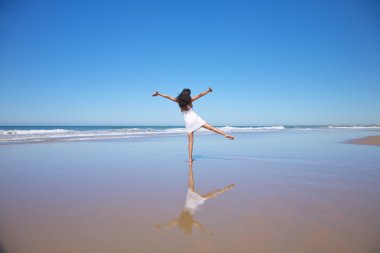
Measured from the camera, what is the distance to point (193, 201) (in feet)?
10.4

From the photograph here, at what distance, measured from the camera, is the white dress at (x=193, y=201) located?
291cm

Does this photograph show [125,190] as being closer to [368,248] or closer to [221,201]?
[221,201]

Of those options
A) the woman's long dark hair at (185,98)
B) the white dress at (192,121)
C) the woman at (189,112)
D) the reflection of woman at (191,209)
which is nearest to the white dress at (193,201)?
the reflection of woman at (191,209)

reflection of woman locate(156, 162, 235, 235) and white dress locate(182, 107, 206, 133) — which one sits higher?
white dress locate(182, 107, 206, 133)

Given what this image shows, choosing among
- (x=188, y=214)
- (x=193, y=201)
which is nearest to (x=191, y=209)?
(x=188, y=214)

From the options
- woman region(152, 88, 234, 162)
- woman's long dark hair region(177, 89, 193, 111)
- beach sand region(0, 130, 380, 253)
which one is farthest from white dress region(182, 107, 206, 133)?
beach sand region(0, 130, 380, 253)

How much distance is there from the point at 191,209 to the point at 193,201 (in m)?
0.31

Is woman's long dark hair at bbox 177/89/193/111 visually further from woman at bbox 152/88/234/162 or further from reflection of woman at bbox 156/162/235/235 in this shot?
reflection of woman at bbox 156/162/235/235

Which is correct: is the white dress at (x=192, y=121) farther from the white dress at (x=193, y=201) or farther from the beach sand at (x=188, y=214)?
the white dress at (x=193, y=201)

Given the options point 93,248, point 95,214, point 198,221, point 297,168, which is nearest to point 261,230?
point 198,221

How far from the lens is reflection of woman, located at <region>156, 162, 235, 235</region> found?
2.41 metres

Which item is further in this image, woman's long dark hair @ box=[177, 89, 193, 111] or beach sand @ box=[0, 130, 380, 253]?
woman's long dark hair @ box=[177, 89, 193, 111]

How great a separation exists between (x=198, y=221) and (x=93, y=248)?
97 cm

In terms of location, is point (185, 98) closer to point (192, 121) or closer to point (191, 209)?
point (192, 121)
